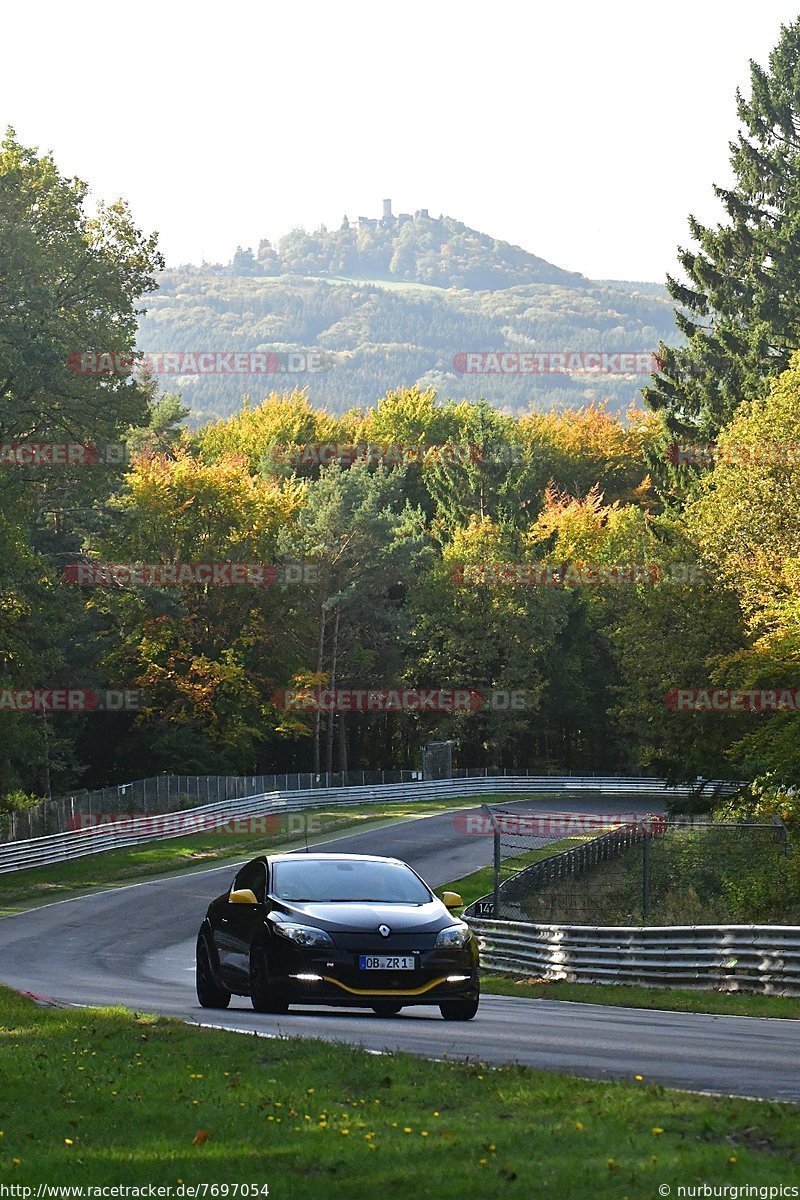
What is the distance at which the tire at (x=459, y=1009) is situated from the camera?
52.7 feet

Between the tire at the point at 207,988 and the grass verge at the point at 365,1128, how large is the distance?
551 cm

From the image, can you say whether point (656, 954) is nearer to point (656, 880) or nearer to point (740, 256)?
point (656, 880)

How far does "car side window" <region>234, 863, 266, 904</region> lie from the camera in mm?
16406

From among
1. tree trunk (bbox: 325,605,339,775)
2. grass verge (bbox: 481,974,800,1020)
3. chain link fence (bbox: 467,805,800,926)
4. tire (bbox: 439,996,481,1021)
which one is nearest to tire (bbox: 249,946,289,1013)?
tire (bbox: 439,996,481,1021)

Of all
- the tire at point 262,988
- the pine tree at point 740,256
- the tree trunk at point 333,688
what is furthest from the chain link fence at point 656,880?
the tree trunk at point 333,688

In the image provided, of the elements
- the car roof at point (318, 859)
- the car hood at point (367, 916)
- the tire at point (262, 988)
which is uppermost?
the car roof at point (318, 859)

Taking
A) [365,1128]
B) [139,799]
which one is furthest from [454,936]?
[139,799]

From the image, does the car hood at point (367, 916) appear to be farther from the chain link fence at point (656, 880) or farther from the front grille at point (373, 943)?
the chain link fence at point (656, 880)

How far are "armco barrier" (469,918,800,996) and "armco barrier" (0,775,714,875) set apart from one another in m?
24.2

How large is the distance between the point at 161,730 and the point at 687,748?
29.1 metres

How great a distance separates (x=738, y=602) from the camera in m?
51.8

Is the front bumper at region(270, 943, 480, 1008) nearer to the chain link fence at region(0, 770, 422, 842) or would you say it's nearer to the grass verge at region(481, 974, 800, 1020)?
the grass verge at region(481, 974, 800, 1020)

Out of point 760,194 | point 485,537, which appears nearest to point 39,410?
point 760,194

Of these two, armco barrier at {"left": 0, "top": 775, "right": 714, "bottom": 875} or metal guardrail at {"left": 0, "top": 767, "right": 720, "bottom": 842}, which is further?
metal guardrail at {"left": 0, "top": 767, "right": 720, "bottom": 842}
